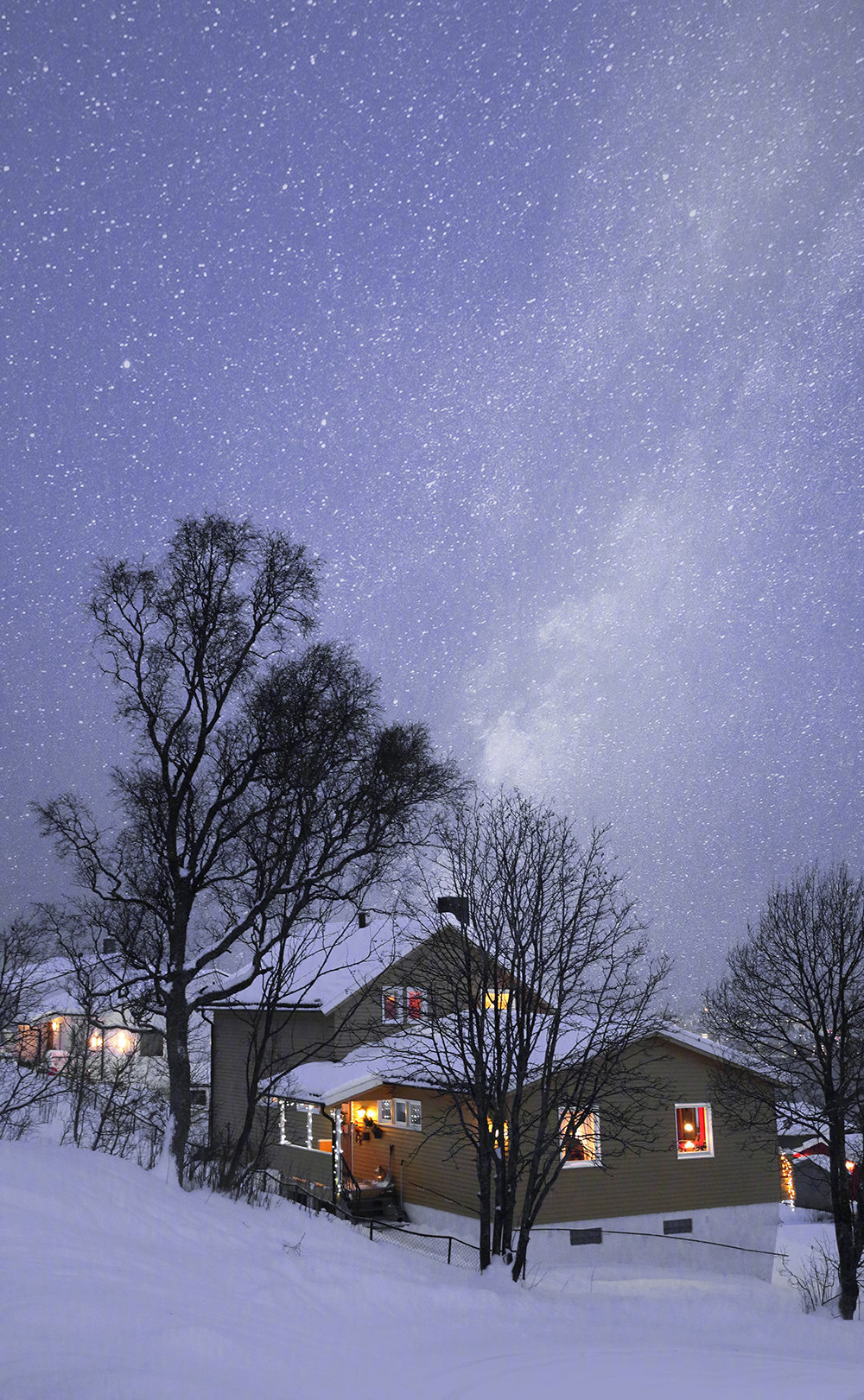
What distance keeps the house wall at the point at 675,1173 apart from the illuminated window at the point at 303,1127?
8.10 meters

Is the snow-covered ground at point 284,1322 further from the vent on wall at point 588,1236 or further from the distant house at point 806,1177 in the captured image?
the distant house at point 806,1177

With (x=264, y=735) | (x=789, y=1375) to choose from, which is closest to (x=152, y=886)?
(x=264, y=735)

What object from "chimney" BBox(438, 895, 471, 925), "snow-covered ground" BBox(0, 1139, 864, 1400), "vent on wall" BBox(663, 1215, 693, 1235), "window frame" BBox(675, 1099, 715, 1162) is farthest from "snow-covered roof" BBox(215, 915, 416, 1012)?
"snow-covered ground" BBox(0, 1139, 864, 1400)

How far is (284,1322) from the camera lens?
10.2 meters

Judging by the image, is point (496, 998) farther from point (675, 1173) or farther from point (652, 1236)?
point (675, 1173)

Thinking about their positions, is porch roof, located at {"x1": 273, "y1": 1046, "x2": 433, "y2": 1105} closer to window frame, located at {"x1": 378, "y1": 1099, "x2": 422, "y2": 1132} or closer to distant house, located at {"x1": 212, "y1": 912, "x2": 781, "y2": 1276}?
distant house, located at {"x1": 212, "y1": 912, "x2": 781, "y2": 1276}

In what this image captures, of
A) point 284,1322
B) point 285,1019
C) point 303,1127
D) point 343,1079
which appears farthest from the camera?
point 285,1019

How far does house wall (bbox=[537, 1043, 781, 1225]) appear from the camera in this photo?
24766mm

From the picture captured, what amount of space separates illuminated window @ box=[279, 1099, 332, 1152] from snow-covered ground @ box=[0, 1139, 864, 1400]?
1279 centimetres

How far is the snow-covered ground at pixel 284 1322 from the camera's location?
772 centimetres

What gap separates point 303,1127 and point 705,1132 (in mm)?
12209

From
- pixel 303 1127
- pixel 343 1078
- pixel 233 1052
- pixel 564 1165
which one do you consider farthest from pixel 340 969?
pixel 233 1052

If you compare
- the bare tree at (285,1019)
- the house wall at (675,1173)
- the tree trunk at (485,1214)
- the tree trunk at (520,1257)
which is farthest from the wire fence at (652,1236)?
the tree trunk at (485,1214)

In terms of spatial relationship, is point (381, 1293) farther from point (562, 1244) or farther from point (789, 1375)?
point (562, 1244)
